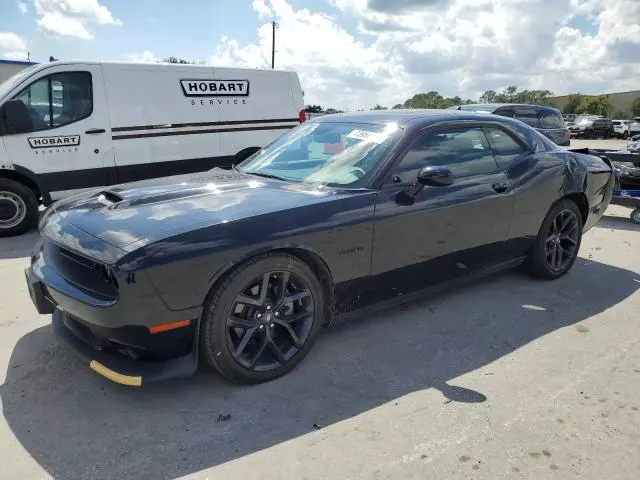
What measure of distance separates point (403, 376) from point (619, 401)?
1190mm

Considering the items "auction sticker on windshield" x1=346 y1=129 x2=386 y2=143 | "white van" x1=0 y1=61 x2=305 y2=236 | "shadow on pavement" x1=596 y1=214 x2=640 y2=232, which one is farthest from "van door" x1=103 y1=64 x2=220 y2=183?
"shadow on pavement" x1=596 y1=214 x2=640 y2=232

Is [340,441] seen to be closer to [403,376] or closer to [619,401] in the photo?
[403,376]

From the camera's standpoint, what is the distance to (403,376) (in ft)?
10.2

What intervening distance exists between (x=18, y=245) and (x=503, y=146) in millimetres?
5468

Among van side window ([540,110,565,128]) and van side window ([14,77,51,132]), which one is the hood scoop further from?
van side window ([540,110,565,128])

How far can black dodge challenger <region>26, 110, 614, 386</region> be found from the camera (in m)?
2.57

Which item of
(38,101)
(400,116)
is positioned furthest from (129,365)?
(38,101)

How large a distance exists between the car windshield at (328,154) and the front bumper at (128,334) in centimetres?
135

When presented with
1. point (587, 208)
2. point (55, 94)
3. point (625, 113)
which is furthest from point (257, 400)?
point (625, 113)

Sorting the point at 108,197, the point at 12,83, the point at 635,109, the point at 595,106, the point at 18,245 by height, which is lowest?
the point at 18,245

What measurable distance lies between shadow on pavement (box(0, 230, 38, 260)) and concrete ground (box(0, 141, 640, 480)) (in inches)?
76.3

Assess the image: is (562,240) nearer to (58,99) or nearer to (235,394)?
(235,394)

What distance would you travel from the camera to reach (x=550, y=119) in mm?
13070

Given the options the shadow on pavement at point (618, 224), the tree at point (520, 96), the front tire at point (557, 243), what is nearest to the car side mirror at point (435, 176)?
the front tire at point (557, 243)
